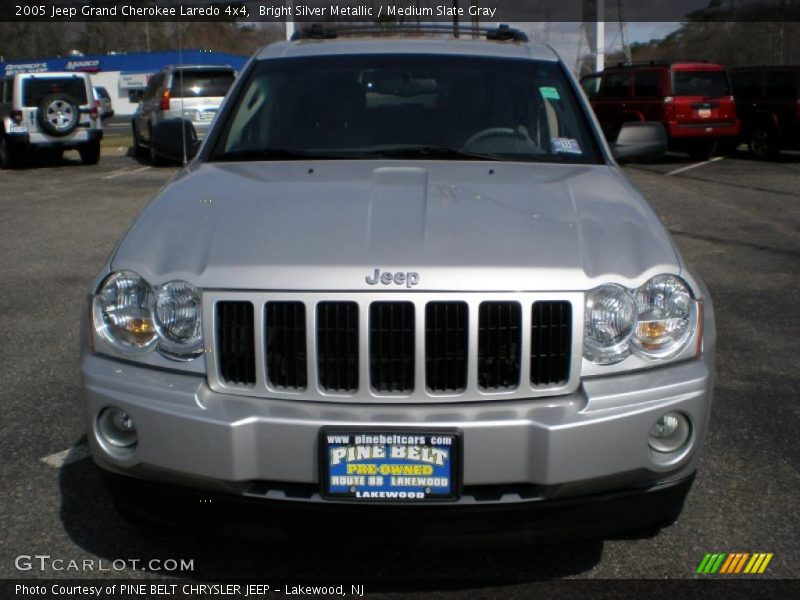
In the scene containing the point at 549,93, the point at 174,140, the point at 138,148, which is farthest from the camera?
the point at 138,148

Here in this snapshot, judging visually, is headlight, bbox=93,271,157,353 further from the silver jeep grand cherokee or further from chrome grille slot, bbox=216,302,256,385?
chrome grille slot, bbox=216,302,256,385

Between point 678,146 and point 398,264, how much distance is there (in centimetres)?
1682

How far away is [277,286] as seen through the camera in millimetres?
2699

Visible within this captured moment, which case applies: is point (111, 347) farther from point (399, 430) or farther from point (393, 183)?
point (393, 183)

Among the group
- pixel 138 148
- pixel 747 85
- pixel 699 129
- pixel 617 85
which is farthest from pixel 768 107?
pixel 138 148

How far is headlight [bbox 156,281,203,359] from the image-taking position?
277cm

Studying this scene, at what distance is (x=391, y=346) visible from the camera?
269 centimetres

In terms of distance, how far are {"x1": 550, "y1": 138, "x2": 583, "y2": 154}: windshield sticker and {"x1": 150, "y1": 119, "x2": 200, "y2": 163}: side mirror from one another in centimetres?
→ 172

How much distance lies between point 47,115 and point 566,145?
15368mm

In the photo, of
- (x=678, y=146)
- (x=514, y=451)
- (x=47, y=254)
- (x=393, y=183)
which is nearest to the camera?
(x=514, y=451)

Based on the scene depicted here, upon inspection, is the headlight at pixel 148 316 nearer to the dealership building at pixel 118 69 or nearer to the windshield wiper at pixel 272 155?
the windshield wiper at pixel 272 155

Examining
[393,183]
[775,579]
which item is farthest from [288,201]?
[775,579]

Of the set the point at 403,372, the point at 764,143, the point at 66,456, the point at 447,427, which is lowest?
the point at 66,456

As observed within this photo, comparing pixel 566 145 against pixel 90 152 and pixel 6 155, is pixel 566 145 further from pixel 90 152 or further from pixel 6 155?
pixel 6 155
